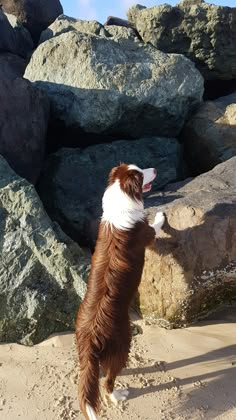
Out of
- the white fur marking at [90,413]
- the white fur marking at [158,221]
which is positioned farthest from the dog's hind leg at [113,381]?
the white fur marking at [158,221]

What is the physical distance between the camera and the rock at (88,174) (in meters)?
5.12

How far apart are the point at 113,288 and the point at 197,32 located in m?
4.55

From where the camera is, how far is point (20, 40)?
24.7 ft

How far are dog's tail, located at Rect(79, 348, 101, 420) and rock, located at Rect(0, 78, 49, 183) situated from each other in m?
2.53

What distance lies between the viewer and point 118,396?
351 cm

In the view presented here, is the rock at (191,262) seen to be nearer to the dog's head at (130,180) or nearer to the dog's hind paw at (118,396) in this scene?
the dog's head at (130,180)

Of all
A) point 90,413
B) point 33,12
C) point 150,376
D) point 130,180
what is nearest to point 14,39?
point 33,12

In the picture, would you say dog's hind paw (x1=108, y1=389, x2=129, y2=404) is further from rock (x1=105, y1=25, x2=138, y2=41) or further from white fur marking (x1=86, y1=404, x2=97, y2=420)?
rock (x1=105, y1=25, x2=138, y2=41)

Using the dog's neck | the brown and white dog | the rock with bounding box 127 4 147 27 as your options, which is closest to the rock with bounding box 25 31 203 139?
the rock with bounding box 127 4 147 27

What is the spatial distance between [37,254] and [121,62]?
9.23 ft

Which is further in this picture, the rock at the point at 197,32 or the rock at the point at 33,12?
the rock at the point at 33,12

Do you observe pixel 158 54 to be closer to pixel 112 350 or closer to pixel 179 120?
pixel 179 120

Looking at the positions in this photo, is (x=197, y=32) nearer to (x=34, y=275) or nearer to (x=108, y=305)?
(x=34, y=275)

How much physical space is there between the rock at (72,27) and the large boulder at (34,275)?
3.55m
